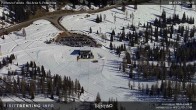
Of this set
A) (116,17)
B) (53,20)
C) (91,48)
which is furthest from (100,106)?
(116,17)

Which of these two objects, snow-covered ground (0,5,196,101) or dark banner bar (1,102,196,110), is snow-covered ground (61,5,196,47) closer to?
snow-covered ground (0,5,196,101)

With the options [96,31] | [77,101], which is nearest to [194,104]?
[77,101]

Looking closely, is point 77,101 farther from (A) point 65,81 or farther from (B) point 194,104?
(B) point 194,104

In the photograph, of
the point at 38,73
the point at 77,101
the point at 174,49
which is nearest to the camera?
the point at 77,101

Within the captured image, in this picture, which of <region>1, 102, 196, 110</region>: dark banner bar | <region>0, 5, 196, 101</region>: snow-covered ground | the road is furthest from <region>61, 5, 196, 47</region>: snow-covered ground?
<region>1, 102, 196, 110</region>: dark banner bar

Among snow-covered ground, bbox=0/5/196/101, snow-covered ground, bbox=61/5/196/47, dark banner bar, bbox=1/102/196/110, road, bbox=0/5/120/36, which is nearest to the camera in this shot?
dark banner bar, bbox=1/102/196/110

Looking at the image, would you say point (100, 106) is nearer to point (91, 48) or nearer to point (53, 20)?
point (91, 48)

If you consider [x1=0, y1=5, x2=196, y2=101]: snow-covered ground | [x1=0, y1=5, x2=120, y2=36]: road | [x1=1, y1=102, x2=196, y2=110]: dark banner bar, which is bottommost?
[x1=1, y1=102, x2=196, y2=110]: dark banner bar

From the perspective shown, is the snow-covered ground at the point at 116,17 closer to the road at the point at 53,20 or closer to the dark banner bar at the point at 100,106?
the road at the point at 53,20
